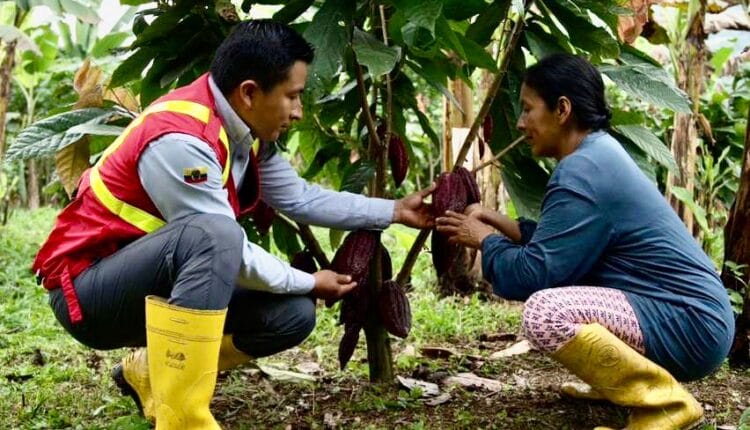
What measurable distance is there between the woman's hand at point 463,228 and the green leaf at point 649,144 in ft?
1.76

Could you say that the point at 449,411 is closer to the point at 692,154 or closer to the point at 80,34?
the point at 692,154

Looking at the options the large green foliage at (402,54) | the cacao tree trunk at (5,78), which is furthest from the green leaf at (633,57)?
the cacao tree trunk at (5,78)

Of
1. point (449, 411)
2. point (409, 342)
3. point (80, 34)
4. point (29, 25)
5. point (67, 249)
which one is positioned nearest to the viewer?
point (67, 249)

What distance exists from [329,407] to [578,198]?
3.28 ft

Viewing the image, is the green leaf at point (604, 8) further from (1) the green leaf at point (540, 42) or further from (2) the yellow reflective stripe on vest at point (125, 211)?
(2) the yellow reflective stripe on vest at point (125, 211)

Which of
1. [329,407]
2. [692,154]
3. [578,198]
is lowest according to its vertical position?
[329,407]

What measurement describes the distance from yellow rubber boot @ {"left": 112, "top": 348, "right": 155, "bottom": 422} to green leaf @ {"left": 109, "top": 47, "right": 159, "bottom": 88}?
0.81 metres

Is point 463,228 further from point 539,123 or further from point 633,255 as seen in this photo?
point 633,255

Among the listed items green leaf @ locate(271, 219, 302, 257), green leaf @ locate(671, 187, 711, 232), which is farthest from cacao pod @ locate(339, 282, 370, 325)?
green leaf @ locate(671, 187, 711, 232)

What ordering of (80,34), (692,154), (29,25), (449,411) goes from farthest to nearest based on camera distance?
(80,34), (29,25), (692,154), (449,411)

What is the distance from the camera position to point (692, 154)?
448cm

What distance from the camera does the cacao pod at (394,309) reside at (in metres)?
2.57

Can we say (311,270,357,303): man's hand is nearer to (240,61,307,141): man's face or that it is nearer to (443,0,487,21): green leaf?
(240,61,307,141): man's face

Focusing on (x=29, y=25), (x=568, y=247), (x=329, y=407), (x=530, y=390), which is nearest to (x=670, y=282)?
(x=568, y=247)
